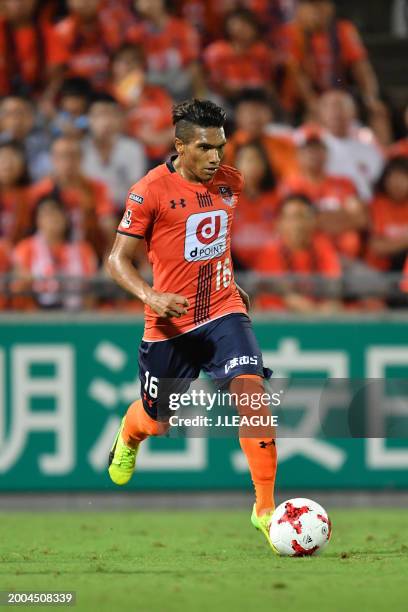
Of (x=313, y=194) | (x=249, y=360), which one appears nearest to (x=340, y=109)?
(x=313, y=194)

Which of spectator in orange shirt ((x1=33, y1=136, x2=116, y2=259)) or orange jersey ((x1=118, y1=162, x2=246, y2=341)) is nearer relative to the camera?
orange jersey ((x1=118, y1=162, x2=246, y2=341))

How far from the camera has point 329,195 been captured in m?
11.4

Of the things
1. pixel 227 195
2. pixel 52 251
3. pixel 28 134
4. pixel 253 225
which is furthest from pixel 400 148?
pixel 227 195

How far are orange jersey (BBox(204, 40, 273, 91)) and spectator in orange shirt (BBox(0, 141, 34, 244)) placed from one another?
248 cm

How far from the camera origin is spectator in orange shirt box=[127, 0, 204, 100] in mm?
12469

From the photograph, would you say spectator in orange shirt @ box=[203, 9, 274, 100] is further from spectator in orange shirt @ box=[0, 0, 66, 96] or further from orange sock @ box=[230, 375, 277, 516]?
orange sock @ box=[230, 375, 277, 516]

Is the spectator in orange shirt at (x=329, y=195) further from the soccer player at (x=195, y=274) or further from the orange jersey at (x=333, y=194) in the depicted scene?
the soccer player at (x=195, y=274)

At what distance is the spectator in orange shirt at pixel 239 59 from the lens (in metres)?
12.5

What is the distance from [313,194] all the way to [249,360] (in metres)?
4.95

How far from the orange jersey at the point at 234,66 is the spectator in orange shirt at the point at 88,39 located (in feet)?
3.21

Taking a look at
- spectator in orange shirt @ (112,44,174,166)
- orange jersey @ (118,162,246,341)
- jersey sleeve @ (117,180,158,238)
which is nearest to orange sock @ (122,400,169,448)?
orange jersey @ (118,162,246,341)

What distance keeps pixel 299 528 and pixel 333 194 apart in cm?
555

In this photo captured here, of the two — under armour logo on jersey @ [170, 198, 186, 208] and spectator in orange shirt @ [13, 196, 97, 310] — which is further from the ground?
under armour logo on jersey @ [170, 198, 186, 208]

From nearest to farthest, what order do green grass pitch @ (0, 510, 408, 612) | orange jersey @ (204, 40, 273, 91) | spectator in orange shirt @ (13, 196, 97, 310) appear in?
green grass pitch @ (0, 510, 408, 612) → spectator in orange shirt @ (13, 196, 97, 310) → orange jersey @ (204, 40, 273, 91)
